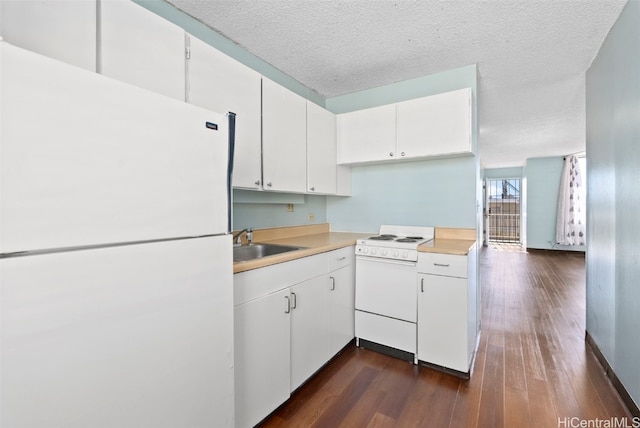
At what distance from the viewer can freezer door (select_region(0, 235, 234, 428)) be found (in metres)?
0.66

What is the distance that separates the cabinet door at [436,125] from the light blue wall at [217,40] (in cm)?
107

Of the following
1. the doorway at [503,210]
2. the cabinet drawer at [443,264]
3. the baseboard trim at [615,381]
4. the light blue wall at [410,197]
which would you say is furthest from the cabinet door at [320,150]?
the doorway at [503,210]

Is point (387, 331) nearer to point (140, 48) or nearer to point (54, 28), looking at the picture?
point (140, 48)

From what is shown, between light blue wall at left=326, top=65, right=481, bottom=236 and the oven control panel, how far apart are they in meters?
0.66

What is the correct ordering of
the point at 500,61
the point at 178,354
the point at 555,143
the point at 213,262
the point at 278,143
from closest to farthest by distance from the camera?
the point at 178,354 → the point at 213,262 → the point at 278,143 → the point at 500,61 → the point at 555,143

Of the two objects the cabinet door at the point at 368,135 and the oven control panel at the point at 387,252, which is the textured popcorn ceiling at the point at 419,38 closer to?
the cabinet door at the point at 368,135

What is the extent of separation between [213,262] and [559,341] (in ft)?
9.86

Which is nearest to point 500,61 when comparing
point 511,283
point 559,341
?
point 559,341

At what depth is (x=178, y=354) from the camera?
0.98 metres

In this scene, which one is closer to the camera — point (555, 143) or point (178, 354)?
point (178, 354)

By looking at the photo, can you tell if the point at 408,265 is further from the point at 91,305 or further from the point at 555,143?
the point at 555,143

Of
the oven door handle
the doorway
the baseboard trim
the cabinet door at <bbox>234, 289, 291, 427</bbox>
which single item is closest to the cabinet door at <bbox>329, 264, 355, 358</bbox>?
the oven door handle

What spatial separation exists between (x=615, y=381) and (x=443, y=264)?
126 centimetres

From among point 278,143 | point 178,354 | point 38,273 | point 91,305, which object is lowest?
point 178,354
